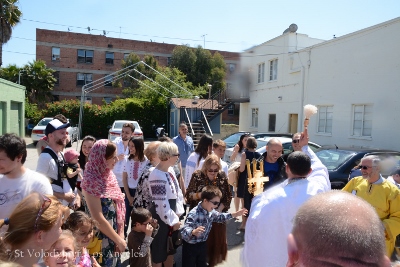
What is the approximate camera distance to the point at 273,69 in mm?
19375

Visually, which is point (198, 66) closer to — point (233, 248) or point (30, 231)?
point (233, 248)

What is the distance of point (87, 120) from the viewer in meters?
27.8

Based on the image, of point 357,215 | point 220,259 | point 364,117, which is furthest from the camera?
point 364,117

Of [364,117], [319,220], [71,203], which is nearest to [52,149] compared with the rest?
[71,203]

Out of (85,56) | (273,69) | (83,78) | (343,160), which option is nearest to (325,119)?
(273,69)

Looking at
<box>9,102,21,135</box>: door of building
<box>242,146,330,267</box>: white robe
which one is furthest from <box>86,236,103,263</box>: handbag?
<box>9,102,21,135</box>: door of building

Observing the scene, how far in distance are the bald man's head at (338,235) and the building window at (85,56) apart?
130 ft

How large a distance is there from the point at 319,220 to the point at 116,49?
40286mm

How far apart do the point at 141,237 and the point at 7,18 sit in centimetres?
2006

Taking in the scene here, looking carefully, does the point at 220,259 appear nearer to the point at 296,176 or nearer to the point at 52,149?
the point at 296,176

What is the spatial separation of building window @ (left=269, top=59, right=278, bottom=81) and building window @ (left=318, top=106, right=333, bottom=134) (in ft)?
15.2

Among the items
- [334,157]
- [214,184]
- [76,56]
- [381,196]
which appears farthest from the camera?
[76,56]

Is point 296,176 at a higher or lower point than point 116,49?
lower

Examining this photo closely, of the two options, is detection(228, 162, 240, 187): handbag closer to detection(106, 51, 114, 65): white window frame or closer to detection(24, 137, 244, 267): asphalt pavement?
detection(24, 137, 244, 267): asphalt pavement
